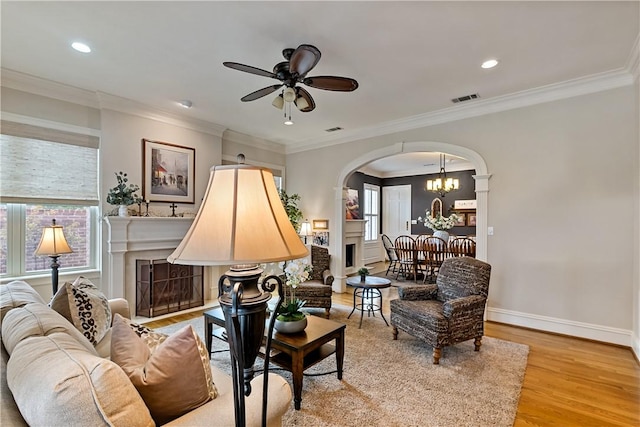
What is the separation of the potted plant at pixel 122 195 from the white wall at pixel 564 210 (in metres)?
4.58

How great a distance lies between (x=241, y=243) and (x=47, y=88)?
4.24m

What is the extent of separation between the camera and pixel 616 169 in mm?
3303

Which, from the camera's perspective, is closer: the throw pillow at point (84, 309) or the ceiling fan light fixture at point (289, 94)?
the throw pillow at point (84, 309)

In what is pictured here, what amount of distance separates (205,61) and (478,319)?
12.5ft

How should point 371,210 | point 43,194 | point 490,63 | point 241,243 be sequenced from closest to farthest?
Answer: point 241,243, point 490,63, point 43,194, point 371,210

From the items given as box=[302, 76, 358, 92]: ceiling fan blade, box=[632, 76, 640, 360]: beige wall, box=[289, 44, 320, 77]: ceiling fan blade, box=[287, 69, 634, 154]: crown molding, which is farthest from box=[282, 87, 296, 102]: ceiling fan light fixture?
box=[632, 76, 640, 360]: beige wall

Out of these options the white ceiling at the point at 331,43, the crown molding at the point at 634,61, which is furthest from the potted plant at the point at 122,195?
the crown molding at the point at 634,61

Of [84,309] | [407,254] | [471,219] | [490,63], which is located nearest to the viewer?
[84,309]

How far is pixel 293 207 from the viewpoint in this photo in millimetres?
5883

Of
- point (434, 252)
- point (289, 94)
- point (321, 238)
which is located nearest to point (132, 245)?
point (289, 94)

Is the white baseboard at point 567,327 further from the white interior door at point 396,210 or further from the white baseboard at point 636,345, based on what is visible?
the white interior door at point 396,210

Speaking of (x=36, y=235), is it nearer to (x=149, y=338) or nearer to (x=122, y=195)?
(x=122, y=195)

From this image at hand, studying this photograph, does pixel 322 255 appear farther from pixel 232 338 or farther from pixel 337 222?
pixel 232 338

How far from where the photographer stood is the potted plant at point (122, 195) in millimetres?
3824
